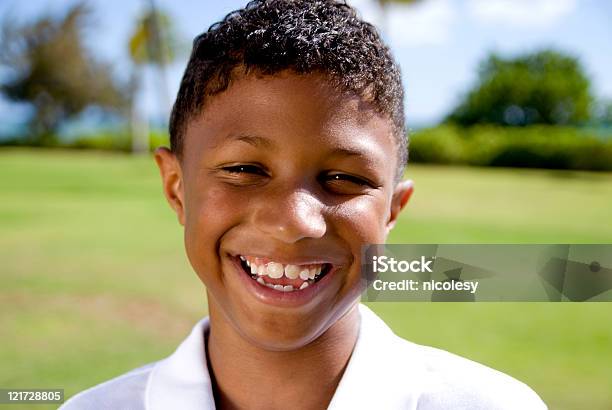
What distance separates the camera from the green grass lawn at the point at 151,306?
203cm

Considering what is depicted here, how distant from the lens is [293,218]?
0.69 metres

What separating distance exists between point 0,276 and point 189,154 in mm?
2408

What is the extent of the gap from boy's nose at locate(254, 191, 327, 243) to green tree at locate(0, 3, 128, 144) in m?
5.26

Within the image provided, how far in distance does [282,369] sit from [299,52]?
1.16 ft

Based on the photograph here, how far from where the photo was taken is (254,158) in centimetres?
71

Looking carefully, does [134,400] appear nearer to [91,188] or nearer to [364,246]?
[364,246]

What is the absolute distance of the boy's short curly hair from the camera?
0.71 metres

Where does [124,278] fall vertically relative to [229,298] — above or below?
below

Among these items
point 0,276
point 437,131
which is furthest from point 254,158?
point 437,131

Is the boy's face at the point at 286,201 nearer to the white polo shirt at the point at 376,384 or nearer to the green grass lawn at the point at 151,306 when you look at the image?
the white polo shirt at the point at 376,384

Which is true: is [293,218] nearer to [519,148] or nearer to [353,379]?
[353,379]

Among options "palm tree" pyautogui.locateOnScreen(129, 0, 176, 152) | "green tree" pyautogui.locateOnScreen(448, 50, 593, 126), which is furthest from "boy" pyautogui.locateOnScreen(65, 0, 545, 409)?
"green tree" pyautogui.locateOnScreen(448, 50, 593, 126)

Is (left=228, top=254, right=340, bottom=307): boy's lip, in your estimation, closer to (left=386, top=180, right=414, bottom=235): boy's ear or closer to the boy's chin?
the boy's chin

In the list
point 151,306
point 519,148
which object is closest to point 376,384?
point 151,306
